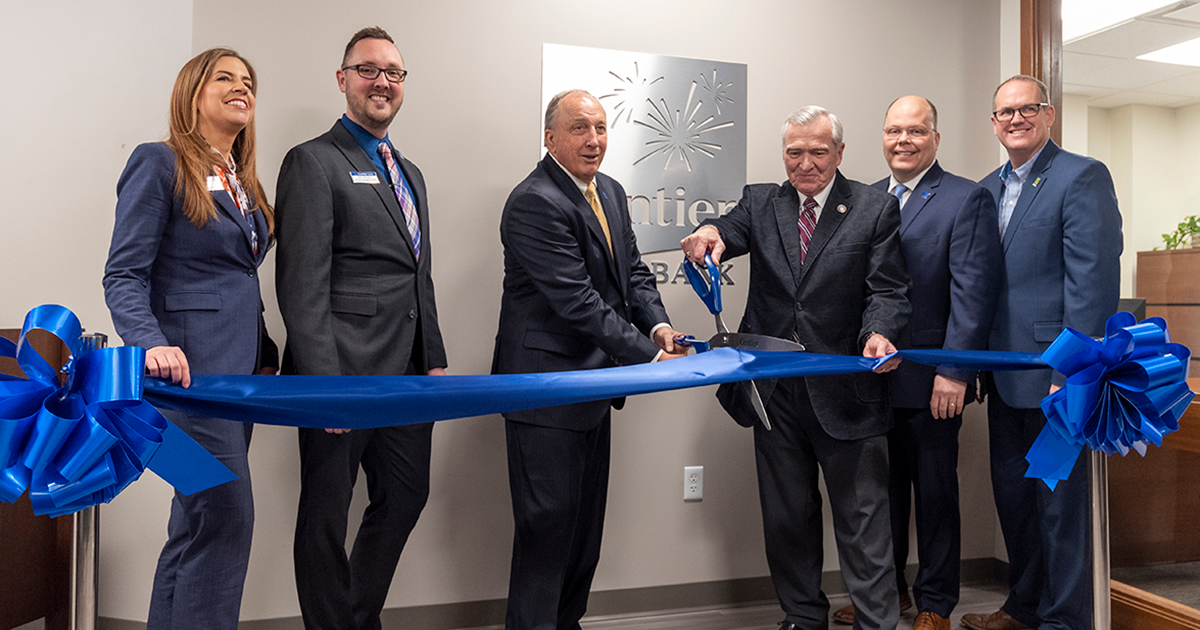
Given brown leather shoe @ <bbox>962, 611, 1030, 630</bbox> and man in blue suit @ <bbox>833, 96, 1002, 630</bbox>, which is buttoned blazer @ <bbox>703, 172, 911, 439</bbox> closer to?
man in blue suit @ <bbox>833, 96, 1002, 630</bbox>

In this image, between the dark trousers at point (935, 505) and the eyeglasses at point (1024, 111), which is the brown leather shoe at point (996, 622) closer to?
the dark trousers at point (935, 505)

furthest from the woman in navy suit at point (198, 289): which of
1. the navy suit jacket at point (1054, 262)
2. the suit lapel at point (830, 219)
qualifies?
the navy suit jacket at point (1054, 262)

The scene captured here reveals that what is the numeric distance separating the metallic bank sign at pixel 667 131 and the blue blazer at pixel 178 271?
150 centimetres

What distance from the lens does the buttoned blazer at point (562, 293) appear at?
2.36 metres

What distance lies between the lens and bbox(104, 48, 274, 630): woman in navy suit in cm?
185

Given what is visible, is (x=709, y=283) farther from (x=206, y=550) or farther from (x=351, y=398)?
(x=206, y=550)

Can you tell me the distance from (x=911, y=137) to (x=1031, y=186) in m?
0.43

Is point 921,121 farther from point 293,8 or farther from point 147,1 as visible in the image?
point 147,1

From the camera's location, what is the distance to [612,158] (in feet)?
10.2

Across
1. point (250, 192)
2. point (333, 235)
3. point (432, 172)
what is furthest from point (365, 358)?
point (432, 172)

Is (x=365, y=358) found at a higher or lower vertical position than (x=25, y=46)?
lower

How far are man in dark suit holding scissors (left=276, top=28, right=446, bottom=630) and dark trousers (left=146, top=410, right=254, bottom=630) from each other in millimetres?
308

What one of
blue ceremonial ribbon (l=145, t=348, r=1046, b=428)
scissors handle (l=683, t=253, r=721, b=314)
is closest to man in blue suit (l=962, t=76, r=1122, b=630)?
scissors handle (l=683, t=253, r=721, b=314)

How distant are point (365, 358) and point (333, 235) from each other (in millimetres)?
364
